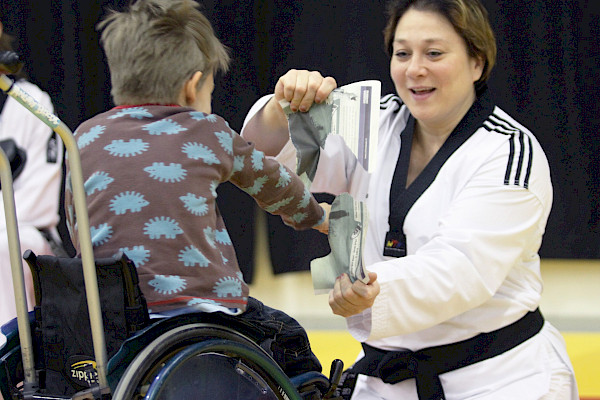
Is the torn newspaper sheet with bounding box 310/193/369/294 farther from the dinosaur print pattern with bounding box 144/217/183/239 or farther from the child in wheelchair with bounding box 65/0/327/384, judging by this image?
the dinosaur print pattern with bounding box 144/217/183/239

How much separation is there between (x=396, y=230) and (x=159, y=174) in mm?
747

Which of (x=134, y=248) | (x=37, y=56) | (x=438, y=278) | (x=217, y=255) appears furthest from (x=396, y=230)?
(x=37, y=56)

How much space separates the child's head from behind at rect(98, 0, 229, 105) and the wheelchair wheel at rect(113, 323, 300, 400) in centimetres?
48

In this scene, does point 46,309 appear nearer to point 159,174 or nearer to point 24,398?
point 24,398

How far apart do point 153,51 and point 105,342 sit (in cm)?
56

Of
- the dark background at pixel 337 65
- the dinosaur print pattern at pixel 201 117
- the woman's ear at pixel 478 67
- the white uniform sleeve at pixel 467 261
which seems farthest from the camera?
the dark background at pixel 337 65

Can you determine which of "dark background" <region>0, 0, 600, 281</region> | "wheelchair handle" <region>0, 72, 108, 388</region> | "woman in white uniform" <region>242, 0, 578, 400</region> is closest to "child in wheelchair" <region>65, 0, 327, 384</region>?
"wheelchair handle" <region>0, 72, 108, 388</region>

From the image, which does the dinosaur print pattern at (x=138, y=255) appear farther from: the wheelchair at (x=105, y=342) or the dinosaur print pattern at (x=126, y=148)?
the dinosaur print pattern at (x=126, y=148)

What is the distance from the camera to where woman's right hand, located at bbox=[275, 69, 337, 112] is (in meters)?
1.73

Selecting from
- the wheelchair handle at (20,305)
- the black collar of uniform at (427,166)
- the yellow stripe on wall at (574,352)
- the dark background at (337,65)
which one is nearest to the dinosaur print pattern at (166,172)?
the wheelchair handle at (20,305)

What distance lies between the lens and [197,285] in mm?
1445

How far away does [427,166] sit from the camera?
2.04 metres

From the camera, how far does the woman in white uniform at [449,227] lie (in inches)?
69.8

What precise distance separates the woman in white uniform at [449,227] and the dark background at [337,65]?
1.93m
